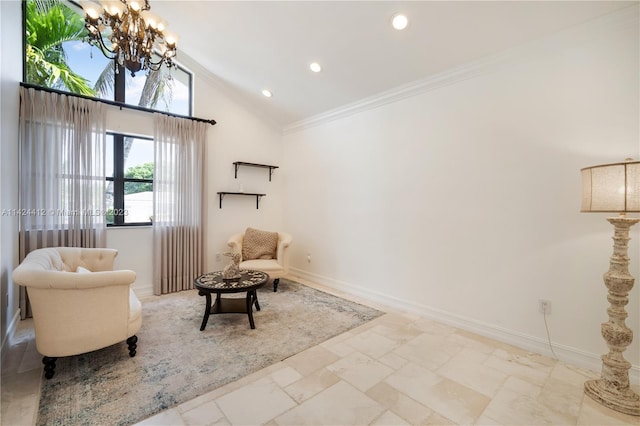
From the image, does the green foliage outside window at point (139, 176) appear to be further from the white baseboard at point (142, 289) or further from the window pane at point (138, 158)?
the white baseboard at point (142, 289)

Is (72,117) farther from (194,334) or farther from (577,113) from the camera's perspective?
(577,113)

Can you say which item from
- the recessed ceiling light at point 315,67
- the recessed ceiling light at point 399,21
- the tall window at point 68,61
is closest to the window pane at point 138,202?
the tall window at point 68,61

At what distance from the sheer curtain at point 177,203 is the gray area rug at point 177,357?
0.49m

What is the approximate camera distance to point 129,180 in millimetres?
3889

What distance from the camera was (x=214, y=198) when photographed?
181 inches

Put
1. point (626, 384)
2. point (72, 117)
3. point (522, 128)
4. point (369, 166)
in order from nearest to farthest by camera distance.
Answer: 1. point (626, 384)
2. point (522, 128)
3. point (72, 117)
4. point (369, 166)

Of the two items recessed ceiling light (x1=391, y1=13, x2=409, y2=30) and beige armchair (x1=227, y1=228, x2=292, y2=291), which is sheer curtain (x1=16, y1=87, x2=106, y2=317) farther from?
recessed ceiling light (x1=391, y1=13, x2=409, y2=30)

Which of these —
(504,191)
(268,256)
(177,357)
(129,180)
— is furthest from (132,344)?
(504,191)

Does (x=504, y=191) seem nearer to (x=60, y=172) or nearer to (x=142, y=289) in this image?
(x=142, y=289)

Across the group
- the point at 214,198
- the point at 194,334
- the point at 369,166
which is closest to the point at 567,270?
the point at 369,166

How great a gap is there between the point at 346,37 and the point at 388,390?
10.6 ft

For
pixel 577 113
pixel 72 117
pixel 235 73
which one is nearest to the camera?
pixel 577 113

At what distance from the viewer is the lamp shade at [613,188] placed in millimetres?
1790

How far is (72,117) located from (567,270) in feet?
17.5
